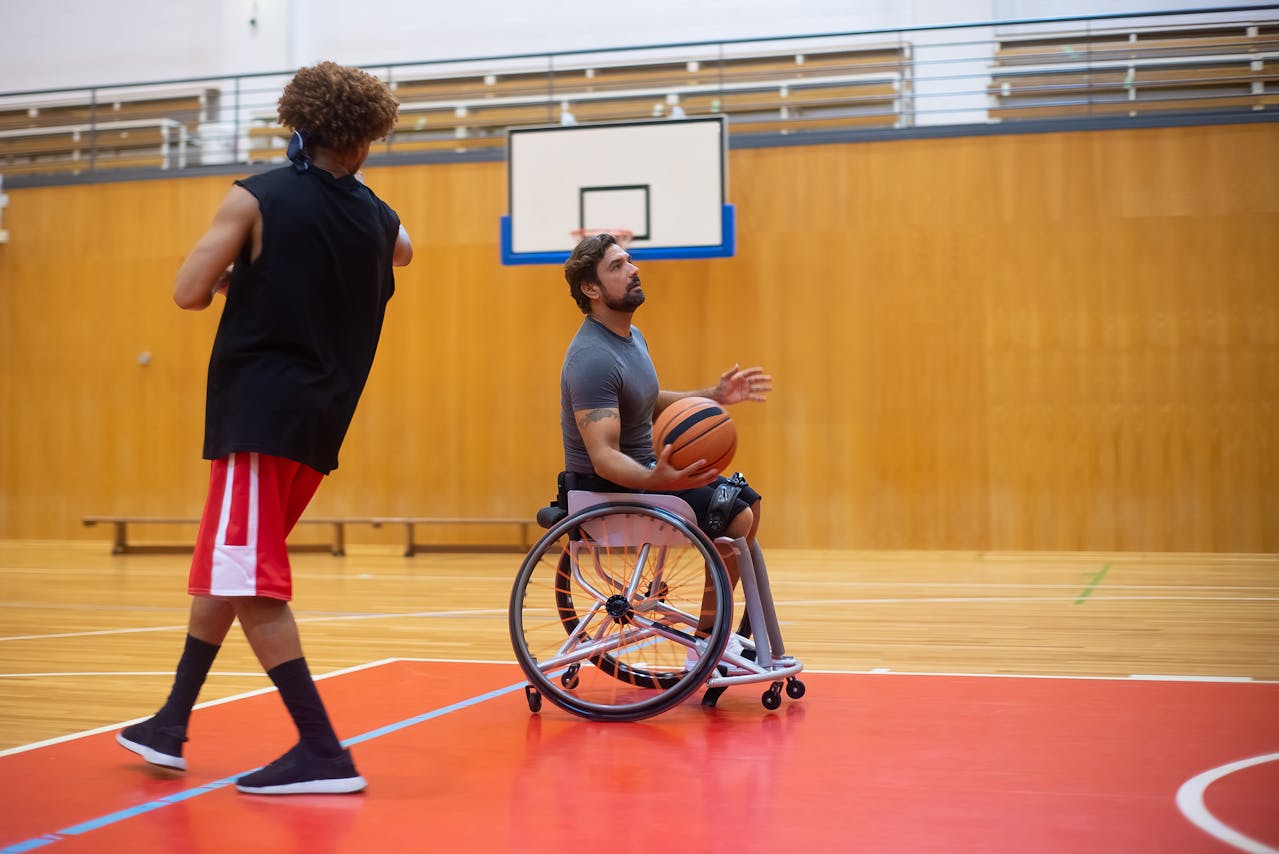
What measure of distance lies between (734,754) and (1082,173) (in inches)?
269

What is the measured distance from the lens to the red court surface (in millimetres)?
1859

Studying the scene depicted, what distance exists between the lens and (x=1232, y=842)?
70.0 inches

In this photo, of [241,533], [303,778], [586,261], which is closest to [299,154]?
[241,533]

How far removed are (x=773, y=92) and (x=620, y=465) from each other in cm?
745

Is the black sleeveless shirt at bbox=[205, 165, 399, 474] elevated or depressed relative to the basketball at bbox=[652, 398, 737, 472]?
elevated

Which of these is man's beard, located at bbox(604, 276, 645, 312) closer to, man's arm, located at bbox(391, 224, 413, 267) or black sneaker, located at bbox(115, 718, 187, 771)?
man's arm, located at bbox(391, 224, 413, 267)

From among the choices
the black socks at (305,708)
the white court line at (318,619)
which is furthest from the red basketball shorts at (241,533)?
the white court line at (318,619)

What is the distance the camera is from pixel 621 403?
9.52ft

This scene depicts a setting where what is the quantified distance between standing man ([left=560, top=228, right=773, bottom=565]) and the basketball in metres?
0.02

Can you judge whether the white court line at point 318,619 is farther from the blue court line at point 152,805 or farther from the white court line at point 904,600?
the blue court line at point 152,805

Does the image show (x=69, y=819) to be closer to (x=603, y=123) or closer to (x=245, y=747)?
(x=245, y=747)

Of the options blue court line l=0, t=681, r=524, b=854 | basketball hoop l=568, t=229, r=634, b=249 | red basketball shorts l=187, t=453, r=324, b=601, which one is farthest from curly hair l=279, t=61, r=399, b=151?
basketball hoop l=568, t=229, r=634, b=249

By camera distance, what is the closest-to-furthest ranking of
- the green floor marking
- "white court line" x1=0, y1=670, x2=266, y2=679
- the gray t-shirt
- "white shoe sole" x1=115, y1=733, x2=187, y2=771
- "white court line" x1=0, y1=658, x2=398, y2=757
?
"white shoe sole" x1=115, y1=733, x2=187, y2=771 → "white court line" x1=0, y1=658, x2=398, y2=757 → the gray t-shirt → "white court line" x1=0, y1=670, x2=266, y2=679 → the green floor marking

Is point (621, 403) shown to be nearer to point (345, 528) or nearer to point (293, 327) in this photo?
point (293, 327)
